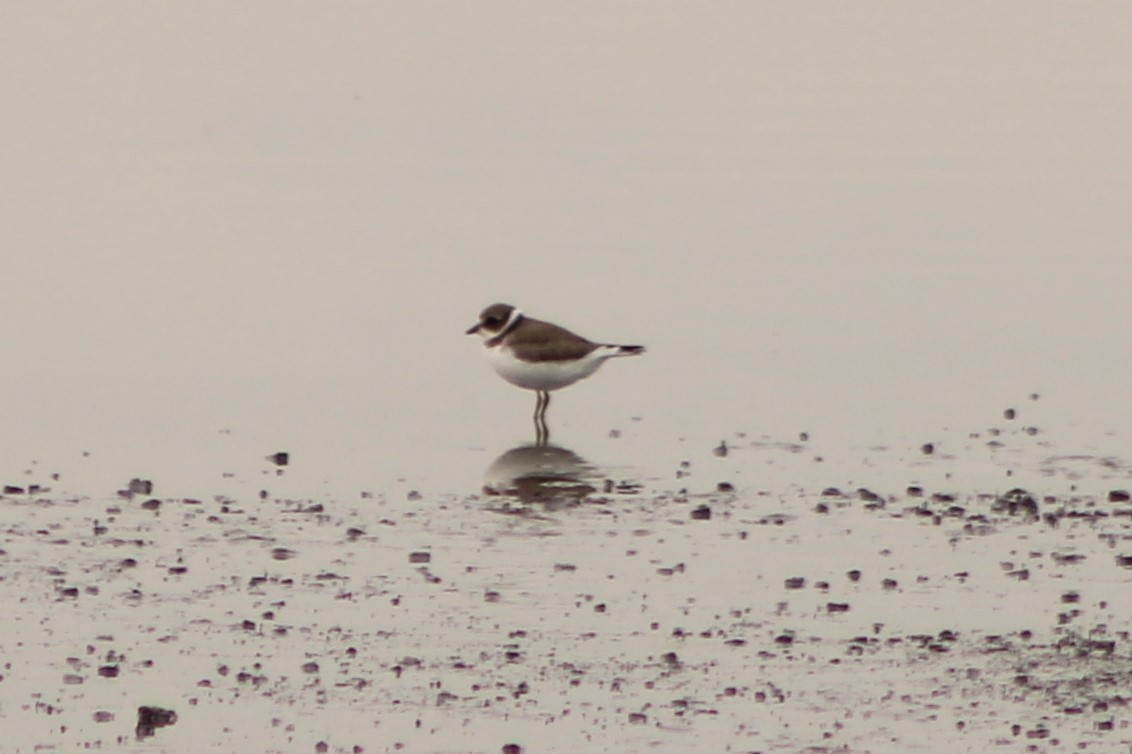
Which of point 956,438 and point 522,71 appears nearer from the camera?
point 956,438

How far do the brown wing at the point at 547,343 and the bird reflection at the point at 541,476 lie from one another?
1275 millimetres

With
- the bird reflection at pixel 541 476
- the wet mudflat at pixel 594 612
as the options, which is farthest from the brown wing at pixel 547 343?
the wet mudflat at pixel 594 612

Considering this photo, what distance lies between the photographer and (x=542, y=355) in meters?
22.1

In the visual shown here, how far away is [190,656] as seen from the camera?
1385 cm

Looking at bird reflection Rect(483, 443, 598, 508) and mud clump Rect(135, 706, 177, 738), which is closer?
mud clump Rect(135, 706, 177, 738)

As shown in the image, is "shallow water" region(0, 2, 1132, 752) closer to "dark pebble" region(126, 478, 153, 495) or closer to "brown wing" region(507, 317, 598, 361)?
"dark pebble" region(126, 478, 153, 495)

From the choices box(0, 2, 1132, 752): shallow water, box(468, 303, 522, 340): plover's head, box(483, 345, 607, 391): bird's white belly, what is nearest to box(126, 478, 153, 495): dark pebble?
box(0, 2, 1132, 752): shallow water

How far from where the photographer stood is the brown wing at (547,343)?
22141 millimetres

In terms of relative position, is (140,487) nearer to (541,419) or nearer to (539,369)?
(539,369)

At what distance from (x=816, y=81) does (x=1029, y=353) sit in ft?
57.2

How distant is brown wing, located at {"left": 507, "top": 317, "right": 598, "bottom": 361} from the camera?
2214 centimetres

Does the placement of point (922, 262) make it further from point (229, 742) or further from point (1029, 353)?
point (229, 742)

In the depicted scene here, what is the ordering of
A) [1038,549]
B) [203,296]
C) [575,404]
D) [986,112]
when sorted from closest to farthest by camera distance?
1. [1038,549]
2. [575,404]
3. [203,296]
4. [986,112]

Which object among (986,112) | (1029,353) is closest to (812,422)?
(1029,353)
